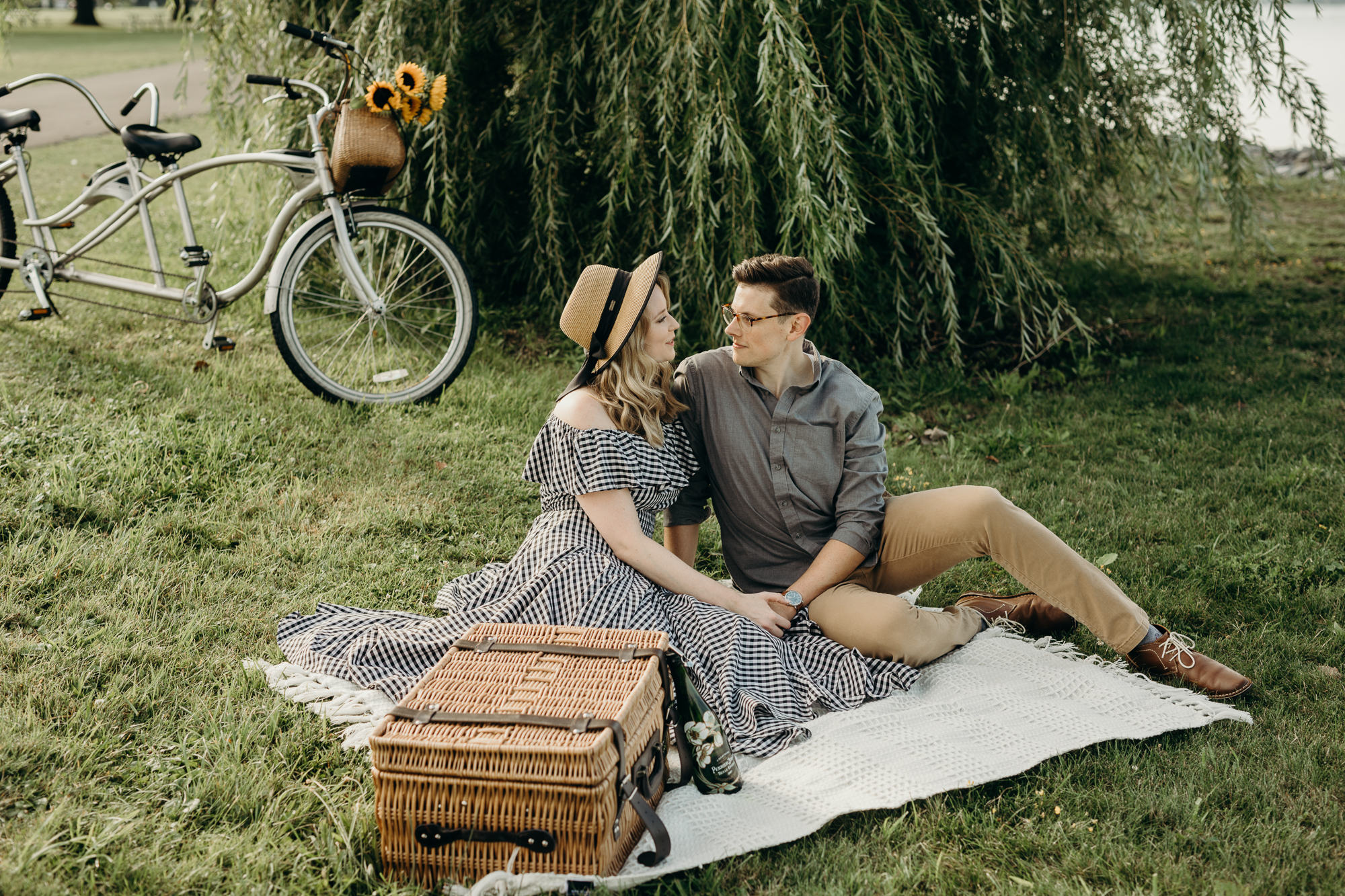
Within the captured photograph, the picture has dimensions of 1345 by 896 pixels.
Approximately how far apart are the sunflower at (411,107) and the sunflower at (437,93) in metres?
0.04

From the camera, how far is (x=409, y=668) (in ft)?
8.75

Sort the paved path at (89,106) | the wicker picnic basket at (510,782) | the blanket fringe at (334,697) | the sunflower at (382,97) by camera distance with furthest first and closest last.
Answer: the paved path at (89,106) → the sunflower at (382,97) → the blanket fringe at (334,697) → the wicker picnic basket at (510,782)

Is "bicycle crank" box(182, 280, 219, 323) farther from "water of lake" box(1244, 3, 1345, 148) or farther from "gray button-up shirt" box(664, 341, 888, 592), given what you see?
"water of lake" box(1244, 3, 1345, 148)

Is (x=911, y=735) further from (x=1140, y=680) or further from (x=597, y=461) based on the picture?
(x=597, y=461)

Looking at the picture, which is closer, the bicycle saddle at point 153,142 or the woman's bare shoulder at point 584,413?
the woman's bare shoulder at point 584,413

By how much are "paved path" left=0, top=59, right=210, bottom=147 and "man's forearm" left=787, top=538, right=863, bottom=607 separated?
9.09 metres

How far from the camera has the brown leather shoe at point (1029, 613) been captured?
3090 millimetres

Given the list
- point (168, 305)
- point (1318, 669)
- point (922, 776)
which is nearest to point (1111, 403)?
point (1318, 669)

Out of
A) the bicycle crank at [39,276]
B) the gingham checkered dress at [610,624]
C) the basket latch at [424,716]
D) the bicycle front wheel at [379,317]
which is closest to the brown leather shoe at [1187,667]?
the gingham checkered dress at [610,624]

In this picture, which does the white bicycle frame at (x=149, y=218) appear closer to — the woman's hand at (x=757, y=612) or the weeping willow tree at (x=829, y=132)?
the weeping willow tree at (x=829, y=132)

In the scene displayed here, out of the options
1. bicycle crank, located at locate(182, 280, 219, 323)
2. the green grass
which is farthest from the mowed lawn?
the green grass

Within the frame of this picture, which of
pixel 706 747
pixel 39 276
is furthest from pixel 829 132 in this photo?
pixel 39 276

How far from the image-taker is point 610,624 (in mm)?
2631

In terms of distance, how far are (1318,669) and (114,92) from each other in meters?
16.5
